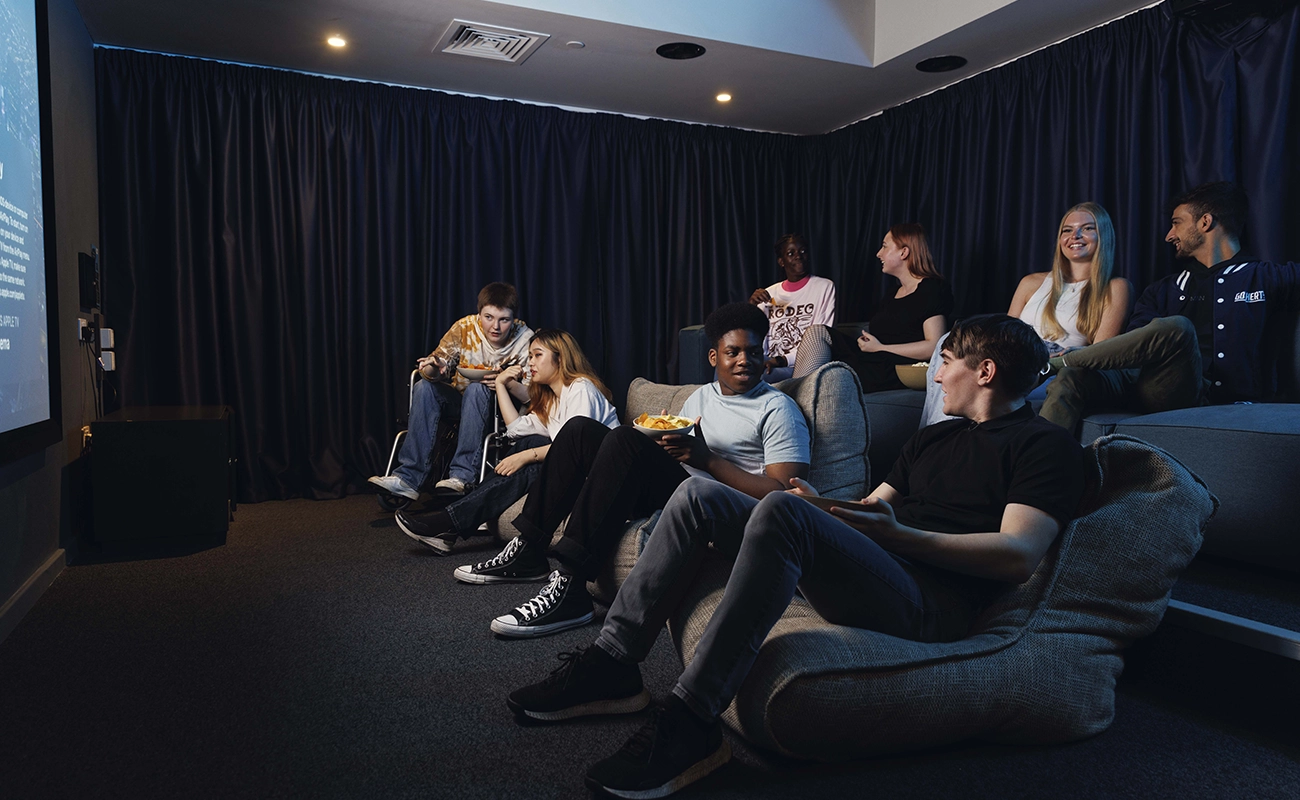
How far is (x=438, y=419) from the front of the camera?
13.0ft

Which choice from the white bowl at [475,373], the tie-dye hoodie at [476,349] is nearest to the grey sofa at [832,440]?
the white bowl at [475,373]

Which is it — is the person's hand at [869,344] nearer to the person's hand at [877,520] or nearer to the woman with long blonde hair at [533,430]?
the woman with long blonde hair at [533,430]

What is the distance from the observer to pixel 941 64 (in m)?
4.51

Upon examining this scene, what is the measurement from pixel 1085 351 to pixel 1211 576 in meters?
0.85

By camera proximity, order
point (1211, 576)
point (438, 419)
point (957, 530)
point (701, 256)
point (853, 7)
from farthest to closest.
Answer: point (701, 256), point (853, 7), point (438, 419), point (1211, 576), point (957, 530)

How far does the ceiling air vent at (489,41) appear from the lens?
4.02 meters

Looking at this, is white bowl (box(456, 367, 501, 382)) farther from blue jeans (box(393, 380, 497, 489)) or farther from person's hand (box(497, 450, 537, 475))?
person's hand (box(497, 450, 537, 475))

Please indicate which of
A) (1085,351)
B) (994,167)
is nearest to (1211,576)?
(1085,351)

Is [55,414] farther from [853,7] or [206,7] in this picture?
[853,7]

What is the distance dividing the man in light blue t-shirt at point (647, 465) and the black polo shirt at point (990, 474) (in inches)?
16.3

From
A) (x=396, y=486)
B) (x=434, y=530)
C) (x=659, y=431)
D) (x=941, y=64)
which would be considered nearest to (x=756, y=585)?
(x=659, y=431)

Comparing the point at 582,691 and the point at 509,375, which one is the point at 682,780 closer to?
the point at 582,691

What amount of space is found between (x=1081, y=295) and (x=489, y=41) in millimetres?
3086

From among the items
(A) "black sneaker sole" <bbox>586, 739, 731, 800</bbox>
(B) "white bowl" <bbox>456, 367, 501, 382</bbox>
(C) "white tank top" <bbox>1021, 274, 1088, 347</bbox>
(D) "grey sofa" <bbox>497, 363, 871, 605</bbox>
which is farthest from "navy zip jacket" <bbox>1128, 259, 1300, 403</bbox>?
(B) "white bowl" <bbox>456, 367, 501, 382</bbox>
